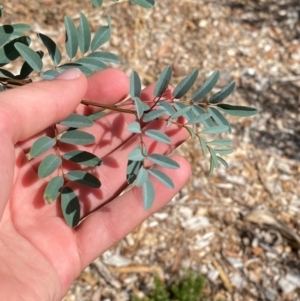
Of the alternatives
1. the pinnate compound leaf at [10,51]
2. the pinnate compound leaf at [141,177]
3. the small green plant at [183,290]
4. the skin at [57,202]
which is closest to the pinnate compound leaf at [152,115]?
the pinnate compound leaf at [141,177]

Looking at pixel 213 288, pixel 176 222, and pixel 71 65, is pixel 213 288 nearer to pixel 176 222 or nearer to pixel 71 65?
pixel 176 222

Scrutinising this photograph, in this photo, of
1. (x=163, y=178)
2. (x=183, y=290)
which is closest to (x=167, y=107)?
(x=163, y=178)

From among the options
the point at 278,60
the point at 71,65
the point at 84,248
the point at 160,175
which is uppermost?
the point at 71,65

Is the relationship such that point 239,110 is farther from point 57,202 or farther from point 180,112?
point 57,202

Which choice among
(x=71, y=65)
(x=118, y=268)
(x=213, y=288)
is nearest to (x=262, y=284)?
(x=213, y=288)

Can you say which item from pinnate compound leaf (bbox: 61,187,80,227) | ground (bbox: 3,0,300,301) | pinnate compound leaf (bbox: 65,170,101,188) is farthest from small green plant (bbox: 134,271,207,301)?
pinnate compound leaf (bbox: 65,170,101,188)

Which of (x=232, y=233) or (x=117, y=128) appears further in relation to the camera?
(x=232, y=233)
